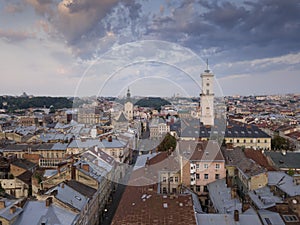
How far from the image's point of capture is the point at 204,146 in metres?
35.6

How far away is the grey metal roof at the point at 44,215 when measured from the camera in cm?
2012

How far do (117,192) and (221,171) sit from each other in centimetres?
1206

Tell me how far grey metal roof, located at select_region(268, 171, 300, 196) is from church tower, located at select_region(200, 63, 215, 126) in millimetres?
37207

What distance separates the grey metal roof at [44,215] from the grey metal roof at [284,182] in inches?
618

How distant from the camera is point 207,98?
67000 millimetres

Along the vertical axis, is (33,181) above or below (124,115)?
below

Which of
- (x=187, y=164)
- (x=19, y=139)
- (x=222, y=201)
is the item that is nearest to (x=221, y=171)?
(x=187, y=164)

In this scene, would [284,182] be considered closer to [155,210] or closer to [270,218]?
[270,218]

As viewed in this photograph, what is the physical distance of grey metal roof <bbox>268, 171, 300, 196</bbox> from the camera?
2414 centimetres

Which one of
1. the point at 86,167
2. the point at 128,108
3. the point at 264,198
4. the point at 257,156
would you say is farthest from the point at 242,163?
the point at 128,108

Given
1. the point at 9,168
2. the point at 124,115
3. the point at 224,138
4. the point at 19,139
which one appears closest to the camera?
the point at 9,168

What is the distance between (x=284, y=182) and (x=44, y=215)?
18.7m

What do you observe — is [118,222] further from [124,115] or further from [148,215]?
[124,115]

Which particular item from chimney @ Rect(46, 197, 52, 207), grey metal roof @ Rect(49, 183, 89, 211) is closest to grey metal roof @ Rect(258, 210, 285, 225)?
grey metal roof @ Rect(49, 183, 89, 211)
